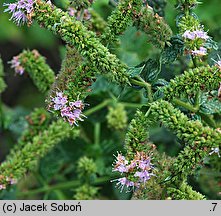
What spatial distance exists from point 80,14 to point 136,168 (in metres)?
0.41

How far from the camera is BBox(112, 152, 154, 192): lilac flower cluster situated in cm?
123

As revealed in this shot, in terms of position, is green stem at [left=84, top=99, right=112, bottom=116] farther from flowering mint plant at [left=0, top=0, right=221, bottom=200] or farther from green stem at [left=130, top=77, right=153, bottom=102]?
green stem at [left=130, top=77, right=153, bottom=102]

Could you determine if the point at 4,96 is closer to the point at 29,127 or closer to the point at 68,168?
the point at 68,168

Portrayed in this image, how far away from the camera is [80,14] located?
140cm

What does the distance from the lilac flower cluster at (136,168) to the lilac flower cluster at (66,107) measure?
0.14 metres

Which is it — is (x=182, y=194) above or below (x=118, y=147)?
below

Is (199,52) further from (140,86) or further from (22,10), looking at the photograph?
(22,10)

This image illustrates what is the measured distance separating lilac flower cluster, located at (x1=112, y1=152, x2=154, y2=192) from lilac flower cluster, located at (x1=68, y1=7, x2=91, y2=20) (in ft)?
1.21

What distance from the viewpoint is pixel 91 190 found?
1.70 meters

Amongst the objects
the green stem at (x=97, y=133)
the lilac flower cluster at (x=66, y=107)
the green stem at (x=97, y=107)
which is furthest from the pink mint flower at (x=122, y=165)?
the green stem at (x=97, y=133)

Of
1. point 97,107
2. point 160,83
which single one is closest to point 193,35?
point 160,83

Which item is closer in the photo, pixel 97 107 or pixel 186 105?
pixel 186 105
